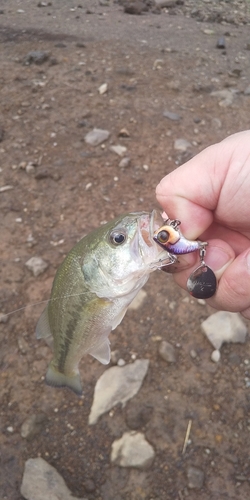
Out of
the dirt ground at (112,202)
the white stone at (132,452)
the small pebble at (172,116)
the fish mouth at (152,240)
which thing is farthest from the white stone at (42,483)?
the small pebble at (172,116)

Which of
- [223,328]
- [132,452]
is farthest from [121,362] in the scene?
[223,328]

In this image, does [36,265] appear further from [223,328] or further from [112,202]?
[223,328]

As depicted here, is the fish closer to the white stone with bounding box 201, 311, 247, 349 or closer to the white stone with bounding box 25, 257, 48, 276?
the white stone with bounding box 201, 311, 247, 349

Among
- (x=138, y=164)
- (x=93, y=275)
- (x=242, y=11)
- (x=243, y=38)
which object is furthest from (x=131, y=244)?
(x=242, y=11)

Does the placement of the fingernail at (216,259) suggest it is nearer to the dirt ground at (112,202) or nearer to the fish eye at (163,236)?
the fish eye at (163,236)

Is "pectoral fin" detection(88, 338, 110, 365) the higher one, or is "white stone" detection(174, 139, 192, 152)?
"pectoral fin" detection(88, 338, 110, 365)

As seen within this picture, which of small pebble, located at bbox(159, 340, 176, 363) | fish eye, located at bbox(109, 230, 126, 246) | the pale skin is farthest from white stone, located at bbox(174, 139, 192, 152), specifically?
fish eye, located at bbox(109, 230, 126, 246)

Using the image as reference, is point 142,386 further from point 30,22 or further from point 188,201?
point 30,22
